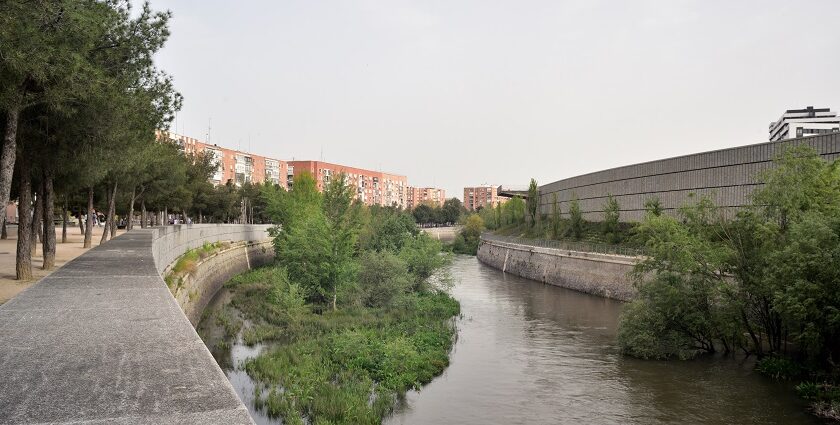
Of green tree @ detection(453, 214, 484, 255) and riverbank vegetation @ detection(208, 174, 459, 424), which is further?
green tree @ detection(453, 214, 484, 255)

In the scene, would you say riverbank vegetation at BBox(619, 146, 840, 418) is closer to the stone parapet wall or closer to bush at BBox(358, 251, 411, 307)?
bush at BBox(358, 251, 411, 307)

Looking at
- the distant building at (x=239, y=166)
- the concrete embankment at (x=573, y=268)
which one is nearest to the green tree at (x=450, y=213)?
the distant building at (x=239, y=166)

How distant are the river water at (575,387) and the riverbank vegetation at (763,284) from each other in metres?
0.90

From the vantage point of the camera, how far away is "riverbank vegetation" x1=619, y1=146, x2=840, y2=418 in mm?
16688

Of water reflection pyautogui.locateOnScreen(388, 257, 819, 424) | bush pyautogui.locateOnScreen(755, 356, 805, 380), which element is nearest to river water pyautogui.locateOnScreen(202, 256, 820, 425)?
water reflection pyautogui.locateOnScreen(388, 257, 819, 424)

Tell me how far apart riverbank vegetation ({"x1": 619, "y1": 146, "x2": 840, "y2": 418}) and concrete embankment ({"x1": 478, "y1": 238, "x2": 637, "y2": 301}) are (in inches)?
282

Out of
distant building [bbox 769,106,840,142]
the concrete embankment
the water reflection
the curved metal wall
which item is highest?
distant building [bbox 769,106,840,142]

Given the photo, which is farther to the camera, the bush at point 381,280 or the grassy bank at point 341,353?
the bush at point 381,280

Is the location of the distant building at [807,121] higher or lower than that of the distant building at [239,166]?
higher

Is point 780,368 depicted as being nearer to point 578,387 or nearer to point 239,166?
point 578,387

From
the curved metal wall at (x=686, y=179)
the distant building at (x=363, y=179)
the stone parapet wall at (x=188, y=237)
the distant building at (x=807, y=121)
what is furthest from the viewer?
the distant building at (x=363, y=179)

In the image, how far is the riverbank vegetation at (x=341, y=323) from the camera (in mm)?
16167

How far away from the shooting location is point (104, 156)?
822 inches

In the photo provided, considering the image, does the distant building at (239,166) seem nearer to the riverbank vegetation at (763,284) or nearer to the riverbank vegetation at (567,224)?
the riverbank vegetation at (567,224)
